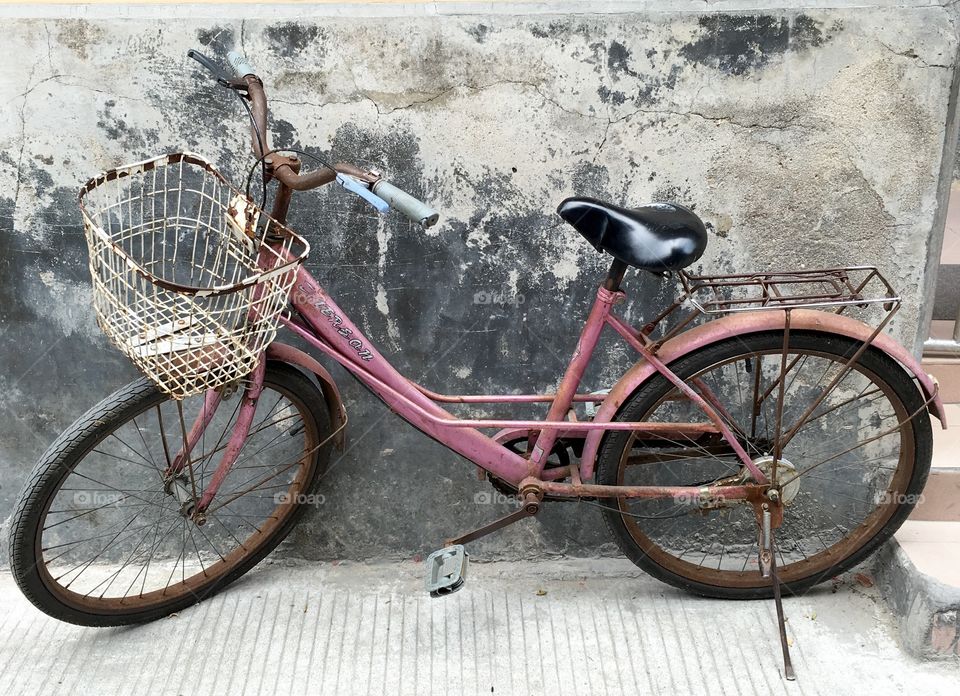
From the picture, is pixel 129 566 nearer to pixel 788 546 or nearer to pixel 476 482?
pixel 476 482

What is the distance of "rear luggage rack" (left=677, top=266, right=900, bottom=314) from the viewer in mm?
2496

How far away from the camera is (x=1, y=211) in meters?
2.78

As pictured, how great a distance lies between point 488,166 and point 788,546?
1.76 meters

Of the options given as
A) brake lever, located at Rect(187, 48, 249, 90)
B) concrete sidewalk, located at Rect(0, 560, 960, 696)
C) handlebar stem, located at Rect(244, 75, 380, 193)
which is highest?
brake lever, located at Rect(187, 48, 249, 90)

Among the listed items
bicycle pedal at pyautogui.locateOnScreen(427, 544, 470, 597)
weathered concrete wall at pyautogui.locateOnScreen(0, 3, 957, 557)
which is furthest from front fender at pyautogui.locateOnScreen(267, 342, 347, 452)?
bicycle pedal at pyautogui.locateOnScreen(427, 544, 470, 597)

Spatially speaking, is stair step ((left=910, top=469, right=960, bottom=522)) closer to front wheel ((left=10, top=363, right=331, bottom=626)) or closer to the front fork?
front wheel ((left=10, top=363, right=331, bottom=626))

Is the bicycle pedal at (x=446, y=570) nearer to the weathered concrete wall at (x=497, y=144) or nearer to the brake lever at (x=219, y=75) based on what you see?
the weathered concrete wall at (x=497, y=144)

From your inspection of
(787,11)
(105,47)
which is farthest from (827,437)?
(105,47)

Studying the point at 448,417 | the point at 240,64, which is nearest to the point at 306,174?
the point at 240,64

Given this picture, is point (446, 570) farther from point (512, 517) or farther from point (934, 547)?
point (934, 547)

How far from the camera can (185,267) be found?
284cm

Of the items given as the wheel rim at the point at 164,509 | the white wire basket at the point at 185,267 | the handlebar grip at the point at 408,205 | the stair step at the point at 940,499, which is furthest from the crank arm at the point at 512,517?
the stair step at the point at 940,499

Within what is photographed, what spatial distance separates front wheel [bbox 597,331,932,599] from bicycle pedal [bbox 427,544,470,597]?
1.62 ft

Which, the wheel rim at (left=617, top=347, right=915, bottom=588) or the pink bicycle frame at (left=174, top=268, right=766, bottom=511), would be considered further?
the wheel rim at (left=617, top=347, right=915, bottom=588)
